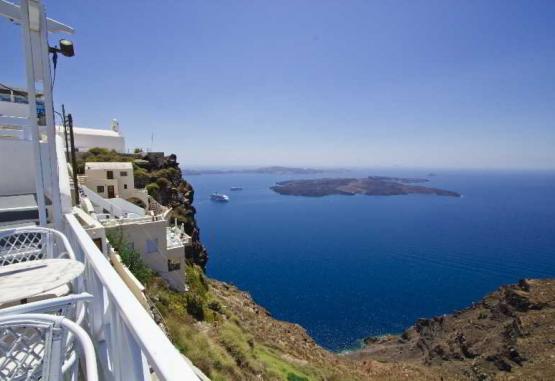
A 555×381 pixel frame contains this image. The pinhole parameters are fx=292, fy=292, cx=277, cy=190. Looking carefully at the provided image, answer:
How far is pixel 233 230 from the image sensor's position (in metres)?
85.6

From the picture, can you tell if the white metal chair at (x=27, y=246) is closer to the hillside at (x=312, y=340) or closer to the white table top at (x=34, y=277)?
the white table top at (x=34, y=277)

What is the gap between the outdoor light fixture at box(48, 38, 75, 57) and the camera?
4651mm

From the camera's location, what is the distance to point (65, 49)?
4.75 metres

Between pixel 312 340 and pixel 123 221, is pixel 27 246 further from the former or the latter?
pixel 312 340

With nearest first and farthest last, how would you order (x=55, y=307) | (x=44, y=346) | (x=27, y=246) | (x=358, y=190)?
(x=44, y=346) → (x=55, y=307) → (x=27, y=246) → (x=358, y=190)

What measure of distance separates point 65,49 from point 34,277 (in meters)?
4.09

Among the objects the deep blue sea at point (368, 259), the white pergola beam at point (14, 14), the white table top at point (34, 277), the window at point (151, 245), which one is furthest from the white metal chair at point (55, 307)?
the deep blue sea at point (368, 259)

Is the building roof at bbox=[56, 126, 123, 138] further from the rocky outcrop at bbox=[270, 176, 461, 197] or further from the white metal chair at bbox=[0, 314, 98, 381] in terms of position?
the rocky outcrop at bbox=[270, 176, 461, 197]

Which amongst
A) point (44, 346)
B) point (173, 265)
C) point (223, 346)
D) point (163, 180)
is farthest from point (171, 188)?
Result: point (44, 346)

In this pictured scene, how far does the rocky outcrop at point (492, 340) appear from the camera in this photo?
20656 millimetres

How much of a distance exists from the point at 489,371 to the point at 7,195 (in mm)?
28494

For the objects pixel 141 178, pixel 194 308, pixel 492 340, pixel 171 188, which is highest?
pixel 141 178

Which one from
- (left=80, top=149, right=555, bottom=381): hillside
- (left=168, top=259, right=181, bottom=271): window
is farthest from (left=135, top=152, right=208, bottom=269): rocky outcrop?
(left=168, top=259, right=181, bottom=271): window

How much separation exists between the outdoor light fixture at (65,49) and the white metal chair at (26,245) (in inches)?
121
